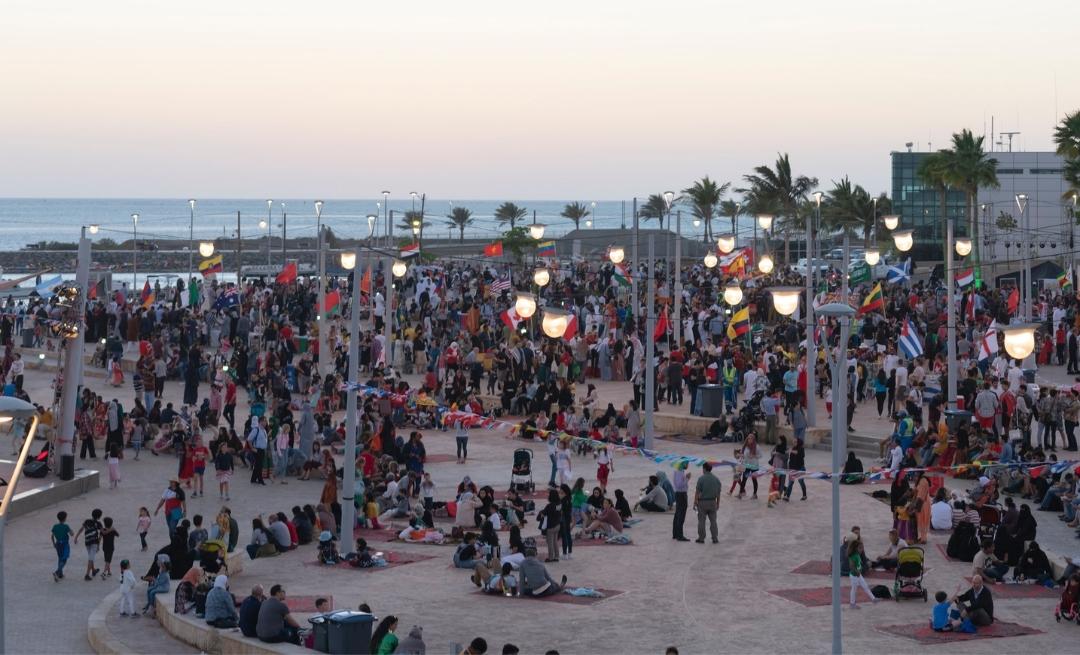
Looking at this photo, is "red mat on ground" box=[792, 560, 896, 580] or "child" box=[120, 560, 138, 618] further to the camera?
"red mat on ground" box=[792, 560, 896, 580]

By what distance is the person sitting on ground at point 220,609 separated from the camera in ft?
62.2

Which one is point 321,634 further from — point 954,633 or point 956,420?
point 956,420

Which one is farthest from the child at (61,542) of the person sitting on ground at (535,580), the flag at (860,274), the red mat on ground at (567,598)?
the flag at (860,274)

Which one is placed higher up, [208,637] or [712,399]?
[712,399]

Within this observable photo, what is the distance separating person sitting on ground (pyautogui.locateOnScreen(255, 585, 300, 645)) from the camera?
1808cm

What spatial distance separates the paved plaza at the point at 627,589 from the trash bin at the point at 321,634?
149cm

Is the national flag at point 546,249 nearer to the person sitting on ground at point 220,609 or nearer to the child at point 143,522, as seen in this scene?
the child at point 143,522

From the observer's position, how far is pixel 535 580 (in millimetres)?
21125

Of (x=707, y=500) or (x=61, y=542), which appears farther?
(x=707, y=500)

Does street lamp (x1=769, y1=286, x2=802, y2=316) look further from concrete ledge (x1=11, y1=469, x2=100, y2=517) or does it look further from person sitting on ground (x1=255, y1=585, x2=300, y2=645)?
concrete ledge (x1=11, y1=469, x2=100, y2=517)

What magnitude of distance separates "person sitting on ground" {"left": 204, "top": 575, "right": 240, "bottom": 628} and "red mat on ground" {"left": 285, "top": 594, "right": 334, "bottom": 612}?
1340 millimetres

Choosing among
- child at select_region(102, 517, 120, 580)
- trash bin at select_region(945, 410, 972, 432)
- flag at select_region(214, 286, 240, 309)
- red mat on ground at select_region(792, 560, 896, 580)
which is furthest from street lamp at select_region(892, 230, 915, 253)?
flag at select_region(214, 286, 240, 309)

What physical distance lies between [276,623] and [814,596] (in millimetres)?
7951

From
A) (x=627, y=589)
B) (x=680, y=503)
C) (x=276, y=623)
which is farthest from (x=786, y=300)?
(x=276, y=623)
